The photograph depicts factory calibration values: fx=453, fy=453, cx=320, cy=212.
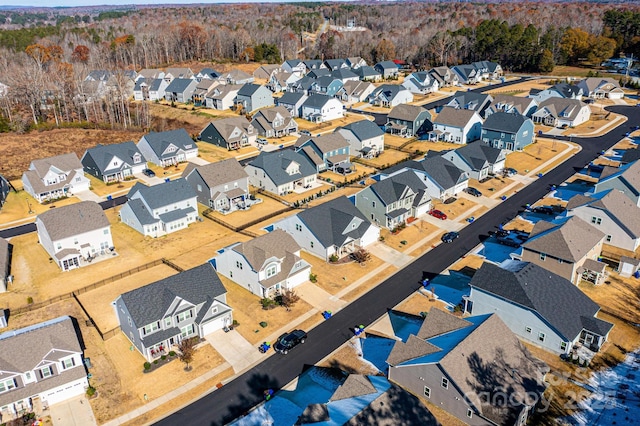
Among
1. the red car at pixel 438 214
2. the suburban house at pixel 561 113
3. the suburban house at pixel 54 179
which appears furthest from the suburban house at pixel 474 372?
the suburban house at pixel 561 113

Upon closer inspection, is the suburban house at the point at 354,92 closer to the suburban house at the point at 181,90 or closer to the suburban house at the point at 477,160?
the suburban house at the point at 181,90

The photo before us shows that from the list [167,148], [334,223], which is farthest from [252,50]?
[334,223]

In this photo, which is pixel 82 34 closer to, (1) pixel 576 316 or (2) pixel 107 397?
(2) pixel 107 397

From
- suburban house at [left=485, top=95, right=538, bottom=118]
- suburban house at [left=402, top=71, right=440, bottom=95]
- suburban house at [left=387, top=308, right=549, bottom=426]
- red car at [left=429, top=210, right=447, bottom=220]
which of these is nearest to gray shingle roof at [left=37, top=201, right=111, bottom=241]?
suburban house at [left=387, top=308, right=549, bottom=426]

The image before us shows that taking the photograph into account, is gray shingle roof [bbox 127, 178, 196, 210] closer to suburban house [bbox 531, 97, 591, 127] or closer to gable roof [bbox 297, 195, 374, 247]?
gable roof [bbox 297, 195, 374, 247]

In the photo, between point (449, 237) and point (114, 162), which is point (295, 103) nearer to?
point (114, 162)

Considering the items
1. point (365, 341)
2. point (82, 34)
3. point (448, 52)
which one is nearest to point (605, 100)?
point (448, 52)
